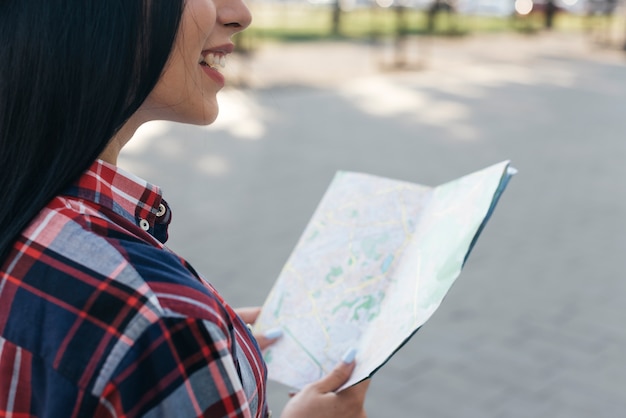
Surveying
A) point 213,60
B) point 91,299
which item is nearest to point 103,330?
point 91,299

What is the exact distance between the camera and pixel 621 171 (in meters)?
6.86

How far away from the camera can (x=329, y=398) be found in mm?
1271

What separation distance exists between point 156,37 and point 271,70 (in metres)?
11.5

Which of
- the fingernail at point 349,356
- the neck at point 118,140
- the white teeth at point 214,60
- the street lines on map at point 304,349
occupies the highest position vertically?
the white teeth at point 214,60

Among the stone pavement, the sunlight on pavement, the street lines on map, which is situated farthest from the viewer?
the sunlight on pavement

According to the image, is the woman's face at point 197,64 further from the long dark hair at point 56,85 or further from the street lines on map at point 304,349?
the street lines on map at point 304,349

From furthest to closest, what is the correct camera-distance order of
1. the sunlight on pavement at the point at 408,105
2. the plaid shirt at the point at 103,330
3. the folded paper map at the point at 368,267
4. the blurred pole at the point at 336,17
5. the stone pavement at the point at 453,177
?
the blurred pole at the point at 336,17 → the sunlight on pavement at the point at 408,105 → the stone pavement at the point at 453,177 → the folded paper map at the point at 368,267 → the plaid shirt at the point at 103,330

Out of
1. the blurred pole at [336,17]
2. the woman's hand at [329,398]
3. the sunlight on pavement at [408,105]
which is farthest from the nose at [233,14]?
the blurred pole at [336,17]

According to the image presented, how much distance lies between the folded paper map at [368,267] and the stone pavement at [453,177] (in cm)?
182

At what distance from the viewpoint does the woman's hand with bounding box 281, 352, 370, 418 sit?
4.17 ft

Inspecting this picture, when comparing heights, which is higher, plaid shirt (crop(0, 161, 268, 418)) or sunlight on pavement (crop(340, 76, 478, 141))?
plaid shirt (crop(0, 161, 268, 418))

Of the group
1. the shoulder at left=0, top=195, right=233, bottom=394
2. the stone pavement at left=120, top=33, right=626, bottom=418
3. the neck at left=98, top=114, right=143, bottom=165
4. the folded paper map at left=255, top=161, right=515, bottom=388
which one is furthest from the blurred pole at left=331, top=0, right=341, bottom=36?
the shoulder at left=0, top=195, right=233, bottom=394

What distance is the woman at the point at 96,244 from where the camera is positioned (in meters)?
0.85

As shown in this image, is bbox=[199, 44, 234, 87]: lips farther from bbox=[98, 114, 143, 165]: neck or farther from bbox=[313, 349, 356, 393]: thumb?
bbox=[313, 349, 356, 393]: thumb
